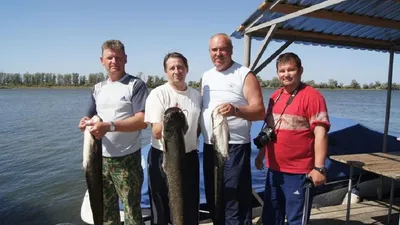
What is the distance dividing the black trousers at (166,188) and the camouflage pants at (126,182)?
0.20 meters

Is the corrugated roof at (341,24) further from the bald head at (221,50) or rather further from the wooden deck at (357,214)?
the wooden deck at (357,214)

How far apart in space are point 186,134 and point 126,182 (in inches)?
36.1

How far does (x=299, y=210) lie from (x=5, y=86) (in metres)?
163

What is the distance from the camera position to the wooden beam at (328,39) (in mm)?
5656

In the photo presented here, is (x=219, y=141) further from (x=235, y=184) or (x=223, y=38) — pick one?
(x=223, y=38)

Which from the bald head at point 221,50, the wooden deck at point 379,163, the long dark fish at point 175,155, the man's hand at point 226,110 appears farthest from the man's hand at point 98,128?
the wooden deck at point 379,163

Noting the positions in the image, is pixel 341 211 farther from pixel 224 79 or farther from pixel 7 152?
pixel 7 152

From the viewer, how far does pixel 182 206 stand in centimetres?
317

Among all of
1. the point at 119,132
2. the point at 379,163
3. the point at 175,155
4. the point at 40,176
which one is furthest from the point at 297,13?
the point at 40,176

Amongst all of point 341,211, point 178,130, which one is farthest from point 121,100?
point 341,211

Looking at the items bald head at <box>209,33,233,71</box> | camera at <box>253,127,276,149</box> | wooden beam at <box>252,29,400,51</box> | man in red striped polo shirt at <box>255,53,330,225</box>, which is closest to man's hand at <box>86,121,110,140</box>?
bald head at <box>209,33,233,71</box>

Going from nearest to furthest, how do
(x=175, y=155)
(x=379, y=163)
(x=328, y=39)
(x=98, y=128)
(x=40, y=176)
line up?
1. (x=175, y=155)
2. (x=98, y=128)
3. (x=379, y=163)
4. (x=328, y=39)
5. (x=40, y=176)

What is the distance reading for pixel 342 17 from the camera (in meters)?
4.82

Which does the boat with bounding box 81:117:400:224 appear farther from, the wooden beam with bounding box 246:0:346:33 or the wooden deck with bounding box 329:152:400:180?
the wooden beam with bounding box 246:0:346:33
